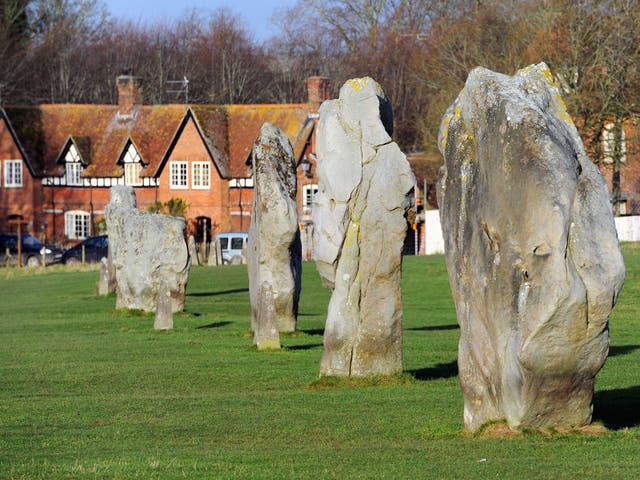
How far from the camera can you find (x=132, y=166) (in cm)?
8119

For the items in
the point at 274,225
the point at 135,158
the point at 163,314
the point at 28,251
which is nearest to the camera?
the point at 274,225

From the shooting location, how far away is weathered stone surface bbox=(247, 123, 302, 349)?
2434cm

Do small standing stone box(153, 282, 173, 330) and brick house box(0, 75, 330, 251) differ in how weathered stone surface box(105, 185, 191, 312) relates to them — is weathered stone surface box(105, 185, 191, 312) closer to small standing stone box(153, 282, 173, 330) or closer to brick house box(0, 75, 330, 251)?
small standing stone box(153, 282, 173, 330)

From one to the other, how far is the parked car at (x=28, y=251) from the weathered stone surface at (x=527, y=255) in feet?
187

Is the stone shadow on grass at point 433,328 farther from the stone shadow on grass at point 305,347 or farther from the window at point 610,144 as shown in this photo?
the window at point 610,144

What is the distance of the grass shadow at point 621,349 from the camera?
2184 centimetres

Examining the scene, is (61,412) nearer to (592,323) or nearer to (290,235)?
(592,323)

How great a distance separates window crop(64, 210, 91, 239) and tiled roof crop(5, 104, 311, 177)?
8.51ft

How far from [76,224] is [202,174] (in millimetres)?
9262

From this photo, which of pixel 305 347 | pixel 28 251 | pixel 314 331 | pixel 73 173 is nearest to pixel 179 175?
pixel 73 173

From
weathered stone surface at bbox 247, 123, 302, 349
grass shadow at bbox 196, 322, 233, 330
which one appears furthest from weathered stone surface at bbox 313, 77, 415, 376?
grass shadow at bbox 196, 322, 233, 330

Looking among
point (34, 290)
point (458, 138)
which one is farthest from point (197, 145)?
point (458, 138)

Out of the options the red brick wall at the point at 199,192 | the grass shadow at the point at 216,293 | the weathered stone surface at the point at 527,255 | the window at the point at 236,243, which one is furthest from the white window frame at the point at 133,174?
the weathered stone surface at the point at 527,255

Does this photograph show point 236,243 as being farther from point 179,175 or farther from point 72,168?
point 72,168
